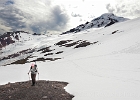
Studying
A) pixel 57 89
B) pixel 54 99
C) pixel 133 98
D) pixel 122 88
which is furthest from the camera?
pixel 57 89

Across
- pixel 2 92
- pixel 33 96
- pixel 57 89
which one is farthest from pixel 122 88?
pixel 2 92

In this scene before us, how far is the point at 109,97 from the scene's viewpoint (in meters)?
18.9

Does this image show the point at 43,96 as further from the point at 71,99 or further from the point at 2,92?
the point at 2,92

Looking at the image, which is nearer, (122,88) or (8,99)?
(8,99)

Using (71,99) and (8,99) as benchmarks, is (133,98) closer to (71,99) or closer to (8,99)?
(71,99)

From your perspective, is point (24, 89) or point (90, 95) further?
point (24, 89)

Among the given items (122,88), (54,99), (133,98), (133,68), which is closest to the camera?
(133,98)

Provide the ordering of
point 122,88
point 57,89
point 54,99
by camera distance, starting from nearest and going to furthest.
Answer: point 54,99 < point 122,88 < point 57,89

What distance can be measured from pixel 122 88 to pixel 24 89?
35.6 feet

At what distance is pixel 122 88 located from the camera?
21.7m

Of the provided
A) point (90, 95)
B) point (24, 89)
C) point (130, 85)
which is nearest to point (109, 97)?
point (90, 95)

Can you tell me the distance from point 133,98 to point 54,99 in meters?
7.42

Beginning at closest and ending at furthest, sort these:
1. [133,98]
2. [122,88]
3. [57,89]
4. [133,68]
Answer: [133,98] → [122,88] → [57,89] → [133,68]

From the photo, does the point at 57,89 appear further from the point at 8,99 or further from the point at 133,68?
the point at 133,68
